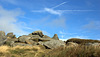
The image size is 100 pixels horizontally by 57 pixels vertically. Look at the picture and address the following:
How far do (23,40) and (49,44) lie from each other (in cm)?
637

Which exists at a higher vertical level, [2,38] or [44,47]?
[2,38]

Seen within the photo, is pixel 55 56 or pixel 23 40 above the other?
pixel 23 40

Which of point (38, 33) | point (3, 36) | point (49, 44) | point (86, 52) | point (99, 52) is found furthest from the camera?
point (38, 33)

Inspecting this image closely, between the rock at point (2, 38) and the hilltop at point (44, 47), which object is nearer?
the hilltop at point (44, 47)

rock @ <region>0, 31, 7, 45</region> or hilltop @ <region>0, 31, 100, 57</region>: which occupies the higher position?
rock @ <region>0, 31, 7, 45</region>

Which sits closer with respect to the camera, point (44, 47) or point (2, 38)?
point (44, 47)

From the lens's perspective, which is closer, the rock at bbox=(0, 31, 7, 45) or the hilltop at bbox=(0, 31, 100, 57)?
the hilltop at bbox=(0, 31, 100, 57)

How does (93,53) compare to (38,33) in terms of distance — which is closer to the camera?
(93,53)

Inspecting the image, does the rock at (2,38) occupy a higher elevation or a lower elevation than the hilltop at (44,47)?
higher

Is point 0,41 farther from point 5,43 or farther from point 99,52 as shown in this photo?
point 99,52

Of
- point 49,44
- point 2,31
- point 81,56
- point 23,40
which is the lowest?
point 81,56

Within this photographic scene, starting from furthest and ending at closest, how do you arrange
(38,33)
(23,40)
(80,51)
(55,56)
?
(38,33) < (23,40) < (55,56) < (80,51)

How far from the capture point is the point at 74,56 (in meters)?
6.32

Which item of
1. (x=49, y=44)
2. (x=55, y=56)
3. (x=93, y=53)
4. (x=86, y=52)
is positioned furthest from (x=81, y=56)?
(x=49, y=44)
